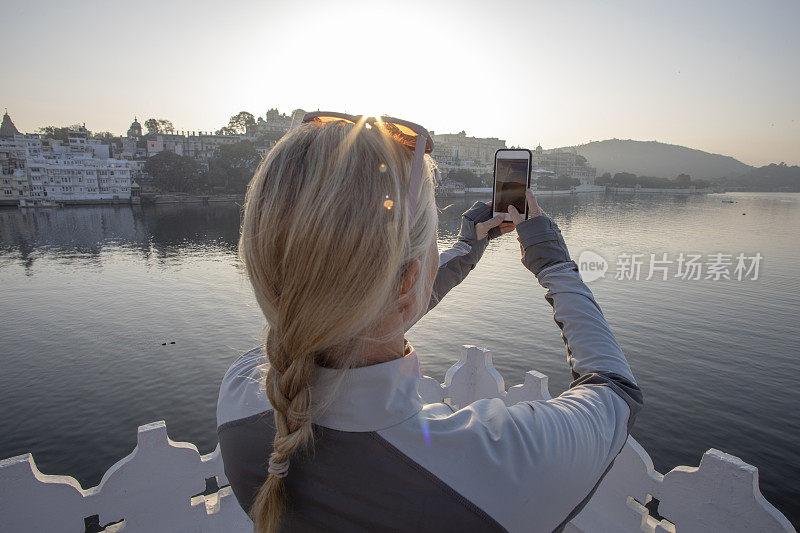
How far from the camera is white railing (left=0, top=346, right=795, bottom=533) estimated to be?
2.23m

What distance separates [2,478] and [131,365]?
15195 mm

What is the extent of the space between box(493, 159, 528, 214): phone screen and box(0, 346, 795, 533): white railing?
1.72 m

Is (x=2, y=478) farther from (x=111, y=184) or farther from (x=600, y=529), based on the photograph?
(x=111, y=184)

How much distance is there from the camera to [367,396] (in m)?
0.75

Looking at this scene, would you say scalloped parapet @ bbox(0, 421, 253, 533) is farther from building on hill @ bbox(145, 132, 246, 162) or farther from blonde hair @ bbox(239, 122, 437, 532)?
building on hill @ bbox(145, 132, 246, 162)

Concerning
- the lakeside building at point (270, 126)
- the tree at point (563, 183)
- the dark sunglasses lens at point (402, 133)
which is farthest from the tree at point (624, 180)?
the dark sunglasses lens at point (402, 133)

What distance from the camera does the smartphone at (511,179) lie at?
1738 millimetres

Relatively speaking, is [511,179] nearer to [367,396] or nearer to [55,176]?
[367,396]

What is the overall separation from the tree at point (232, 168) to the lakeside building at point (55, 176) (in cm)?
1245

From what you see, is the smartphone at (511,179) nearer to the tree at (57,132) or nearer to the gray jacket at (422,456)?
the gray jacket at (422,456)

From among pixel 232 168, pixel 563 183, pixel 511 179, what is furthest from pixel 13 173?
pixel 563 183

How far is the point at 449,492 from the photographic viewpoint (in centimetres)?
71

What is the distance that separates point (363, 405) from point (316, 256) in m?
0.27

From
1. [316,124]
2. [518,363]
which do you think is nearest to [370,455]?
[316,124]
